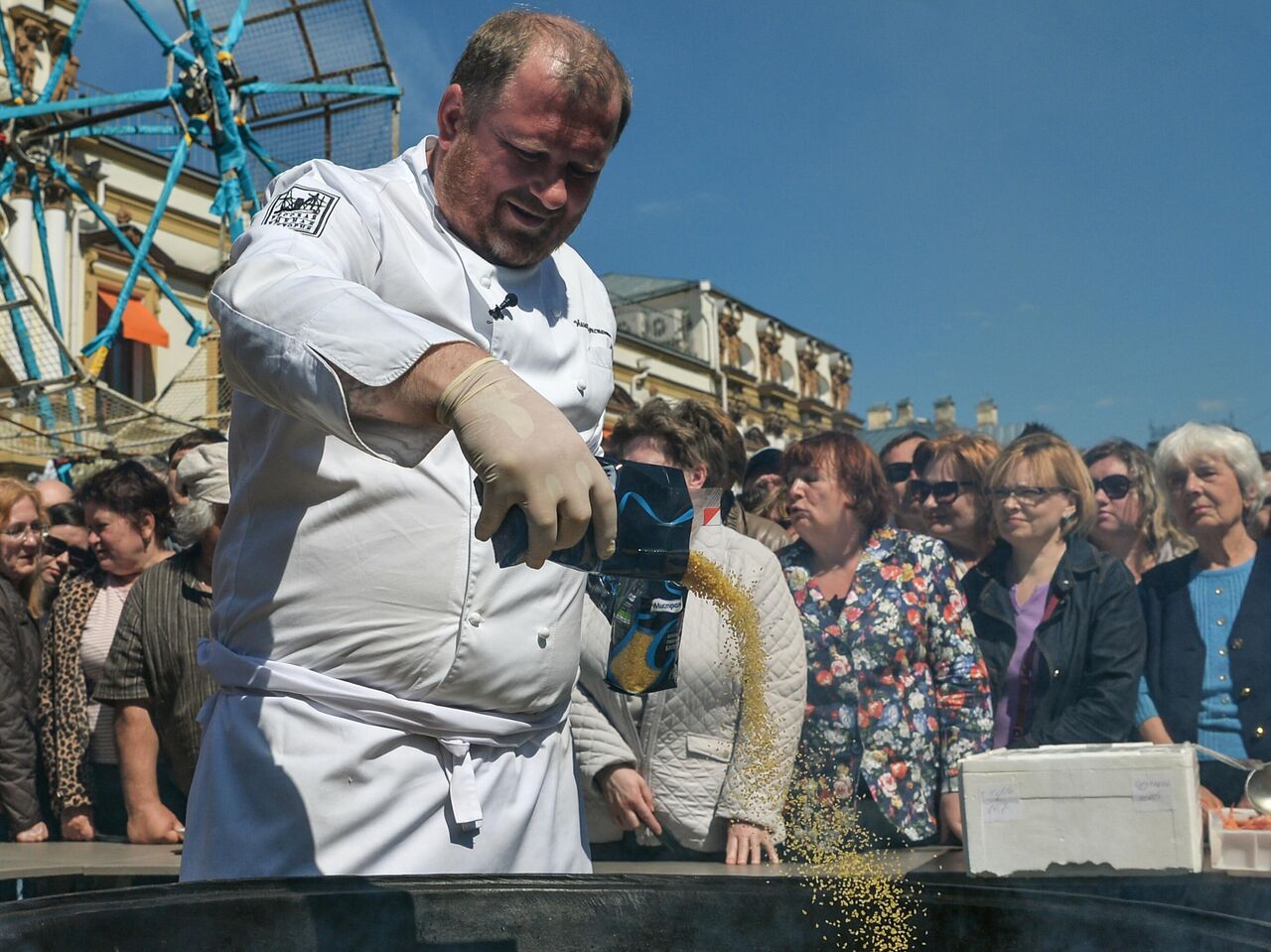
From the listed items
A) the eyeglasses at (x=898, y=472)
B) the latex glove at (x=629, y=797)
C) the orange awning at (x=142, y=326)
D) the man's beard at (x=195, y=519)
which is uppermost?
the orange awning at (x=142, y=326)

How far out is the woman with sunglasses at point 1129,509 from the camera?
4051 millimetres

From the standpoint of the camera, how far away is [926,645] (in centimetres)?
352

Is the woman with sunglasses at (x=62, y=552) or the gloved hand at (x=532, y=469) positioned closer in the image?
the gloved hand at (x=532, y=469)

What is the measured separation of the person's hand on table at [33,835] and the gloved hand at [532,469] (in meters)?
3.61

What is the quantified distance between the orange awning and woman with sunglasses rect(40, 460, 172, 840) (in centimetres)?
1188

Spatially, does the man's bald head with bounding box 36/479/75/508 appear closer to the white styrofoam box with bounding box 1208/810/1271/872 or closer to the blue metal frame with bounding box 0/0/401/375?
the white styrofoam box with bounding box 1208/810/1271/872

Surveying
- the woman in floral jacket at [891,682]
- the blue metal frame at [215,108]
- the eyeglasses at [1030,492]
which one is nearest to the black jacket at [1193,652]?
the eyeglasses at [1030,492]

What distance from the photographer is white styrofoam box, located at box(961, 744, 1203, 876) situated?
A: 8.95ft

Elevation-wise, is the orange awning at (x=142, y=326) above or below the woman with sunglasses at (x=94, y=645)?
above

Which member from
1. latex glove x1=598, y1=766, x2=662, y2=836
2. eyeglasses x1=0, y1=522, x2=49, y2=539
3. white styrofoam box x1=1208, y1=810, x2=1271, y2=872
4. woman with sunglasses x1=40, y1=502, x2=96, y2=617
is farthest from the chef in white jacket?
woman with sunglasses x1=40, y1=502, x2=96, y2=617

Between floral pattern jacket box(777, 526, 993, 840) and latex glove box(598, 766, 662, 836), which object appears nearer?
latex glove box(598, 766, 662, 836)

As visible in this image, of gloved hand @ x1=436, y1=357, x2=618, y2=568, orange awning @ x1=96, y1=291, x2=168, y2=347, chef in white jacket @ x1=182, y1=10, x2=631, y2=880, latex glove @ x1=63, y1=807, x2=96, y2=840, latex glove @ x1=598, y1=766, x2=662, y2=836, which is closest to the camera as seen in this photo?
gloved hand @ x1=436, y1=357, x2=618, y2=568

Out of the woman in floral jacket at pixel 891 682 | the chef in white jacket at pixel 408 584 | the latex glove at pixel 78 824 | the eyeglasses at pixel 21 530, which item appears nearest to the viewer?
the chef in white jacket at pixel 408 584

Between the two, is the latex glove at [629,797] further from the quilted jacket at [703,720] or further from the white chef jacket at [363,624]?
the white chef jacket at [363,624]
